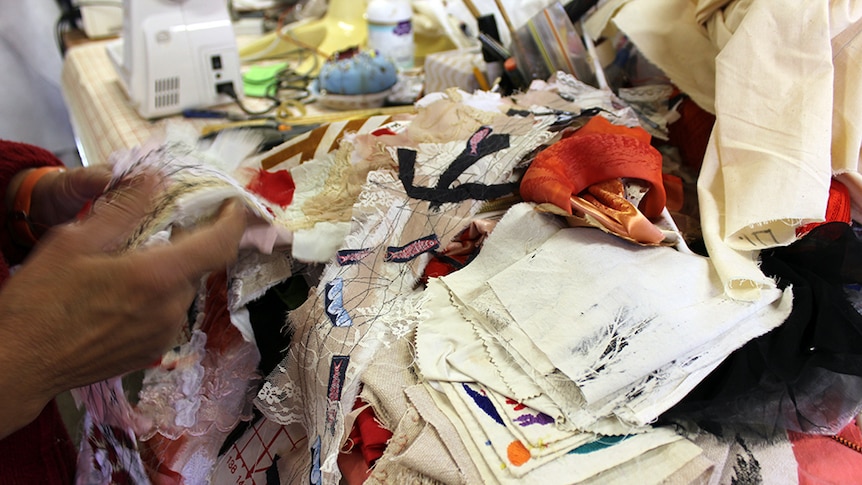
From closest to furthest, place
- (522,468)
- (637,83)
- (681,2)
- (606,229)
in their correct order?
1. (522,468)
2. (606,229)
3. (681,2)
4. (637,83)

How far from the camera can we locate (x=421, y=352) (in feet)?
1.61

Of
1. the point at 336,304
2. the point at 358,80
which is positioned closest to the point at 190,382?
the point at 336,304

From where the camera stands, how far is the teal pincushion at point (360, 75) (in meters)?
1.17

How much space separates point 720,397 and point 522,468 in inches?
6.9

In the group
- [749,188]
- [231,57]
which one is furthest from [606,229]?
[231,57]

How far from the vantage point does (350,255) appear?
0.58 metres

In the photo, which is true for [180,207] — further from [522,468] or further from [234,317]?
[522,468]

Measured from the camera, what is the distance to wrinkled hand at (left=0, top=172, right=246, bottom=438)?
41 centimetres

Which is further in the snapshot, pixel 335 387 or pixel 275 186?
pixel 275 186

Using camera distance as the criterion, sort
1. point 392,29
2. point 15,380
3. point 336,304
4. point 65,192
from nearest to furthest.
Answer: point 15,380
point 336,304
point 65,192
point 392,29

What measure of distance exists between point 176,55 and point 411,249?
864 mm


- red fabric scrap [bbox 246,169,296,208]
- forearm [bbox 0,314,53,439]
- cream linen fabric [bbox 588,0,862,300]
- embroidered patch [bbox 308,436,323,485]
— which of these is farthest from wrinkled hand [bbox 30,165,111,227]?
cream linen fabric [bbox 588,0,862,300]

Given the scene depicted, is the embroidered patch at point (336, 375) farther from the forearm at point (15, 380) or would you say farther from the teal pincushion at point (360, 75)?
the teal pincushion at point (360, 75)

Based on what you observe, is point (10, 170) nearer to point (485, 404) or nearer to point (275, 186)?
point (275, 186)
